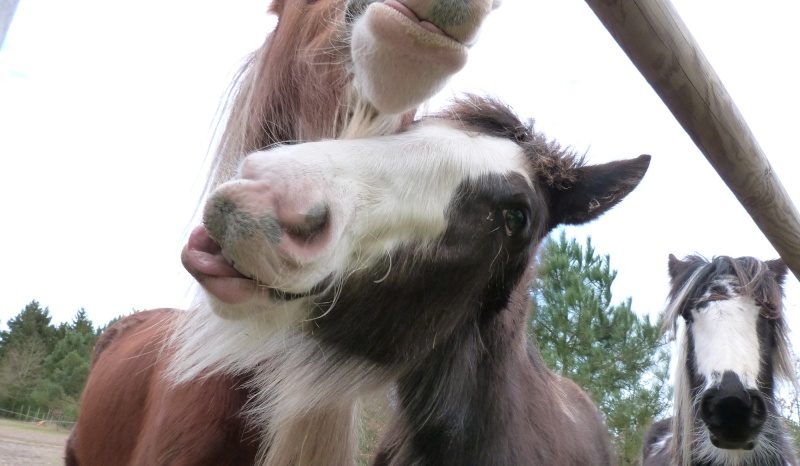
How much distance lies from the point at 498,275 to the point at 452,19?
1.02 metres

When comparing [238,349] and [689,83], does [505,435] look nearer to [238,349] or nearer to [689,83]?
[238,349]

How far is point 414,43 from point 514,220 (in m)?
0.78

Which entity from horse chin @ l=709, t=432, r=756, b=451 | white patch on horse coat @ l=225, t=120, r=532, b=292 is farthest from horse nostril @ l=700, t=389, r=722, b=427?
white patch on horse coat @ l=225, t=120, r=532, b=292

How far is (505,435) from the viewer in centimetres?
241

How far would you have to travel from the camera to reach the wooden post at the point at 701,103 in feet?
4.42

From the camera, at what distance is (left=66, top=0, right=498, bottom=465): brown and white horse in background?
4.91ft

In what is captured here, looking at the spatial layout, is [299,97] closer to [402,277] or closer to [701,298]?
[402,277]

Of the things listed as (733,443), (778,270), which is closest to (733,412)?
(733,443)

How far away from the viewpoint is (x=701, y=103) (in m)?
1.65

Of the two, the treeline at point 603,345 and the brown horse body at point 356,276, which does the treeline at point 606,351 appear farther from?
the brown horse body at point 356,276

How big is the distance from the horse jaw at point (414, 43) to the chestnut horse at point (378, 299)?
0.72 ft

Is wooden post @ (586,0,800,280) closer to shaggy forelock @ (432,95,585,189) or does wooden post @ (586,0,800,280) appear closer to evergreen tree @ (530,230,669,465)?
shaggy forelock @ (432,95,585,189)

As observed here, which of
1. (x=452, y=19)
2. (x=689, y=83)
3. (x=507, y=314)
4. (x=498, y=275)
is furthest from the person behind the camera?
(x=507, y=314)

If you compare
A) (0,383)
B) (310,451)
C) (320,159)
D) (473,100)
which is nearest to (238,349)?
(310,451)
